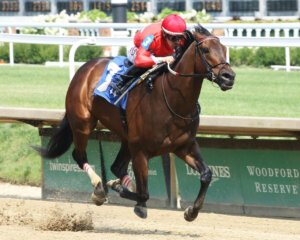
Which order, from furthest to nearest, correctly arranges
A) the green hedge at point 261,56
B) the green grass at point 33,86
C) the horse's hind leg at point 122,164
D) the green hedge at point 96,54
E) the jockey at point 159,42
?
the green hedge at point 96,54, the green hedge at point 261,56, the green grass at point 33,86, the horse's hind leg at point 122,164, the jockey at point 159,42

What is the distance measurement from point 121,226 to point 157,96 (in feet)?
5.50

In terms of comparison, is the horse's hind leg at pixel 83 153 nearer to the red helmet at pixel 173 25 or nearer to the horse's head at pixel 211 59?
the red helmet at pixel 173 25

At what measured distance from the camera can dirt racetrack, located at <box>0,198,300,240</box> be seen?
22.1ft

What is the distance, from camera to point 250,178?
8.20 m

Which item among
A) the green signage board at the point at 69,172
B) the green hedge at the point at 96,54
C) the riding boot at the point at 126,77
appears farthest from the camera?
the green hedge at the point at 96,54

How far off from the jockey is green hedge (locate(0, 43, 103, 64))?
297 inches

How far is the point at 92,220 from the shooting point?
788cm

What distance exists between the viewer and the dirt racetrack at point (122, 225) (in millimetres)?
6742

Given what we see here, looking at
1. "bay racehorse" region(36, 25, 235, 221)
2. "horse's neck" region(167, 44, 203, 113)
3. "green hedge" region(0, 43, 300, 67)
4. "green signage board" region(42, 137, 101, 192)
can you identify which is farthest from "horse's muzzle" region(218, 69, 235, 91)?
"green hedge" region(0, 43, 300, 67)

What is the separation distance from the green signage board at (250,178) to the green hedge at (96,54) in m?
4.59

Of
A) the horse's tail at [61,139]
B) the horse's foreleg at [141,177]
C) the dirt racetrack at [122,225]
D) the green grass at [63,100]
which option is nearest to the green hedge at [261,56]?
the green grass at [63,100]

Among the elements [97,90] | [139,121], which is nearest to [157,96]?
[139,121]

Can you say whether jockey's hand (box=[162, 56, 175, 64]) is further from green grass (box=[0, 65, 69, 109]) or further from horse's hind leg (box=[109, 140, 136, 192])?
green grass (box=[0, 65, 69, 109])

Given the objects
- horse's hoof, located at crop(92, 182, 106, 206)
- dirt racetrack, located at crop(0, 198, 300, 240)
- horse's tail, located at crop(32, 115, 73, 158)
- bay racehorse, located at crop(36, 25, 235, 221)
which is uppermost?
bay racehorse, located at crop(36, 25, 235, 221)
